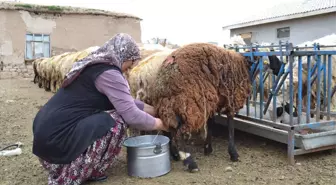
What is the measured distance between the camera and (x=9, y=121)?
5.99m

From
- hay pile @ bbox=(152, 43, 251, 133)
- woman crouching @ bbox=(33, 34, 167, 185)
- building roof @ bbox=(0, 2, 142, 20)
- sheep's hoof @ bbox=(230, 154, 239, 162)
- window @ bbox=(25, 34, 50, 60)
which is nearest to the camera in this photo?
woman crouching @ bbox=(33, 34, 167, 185)

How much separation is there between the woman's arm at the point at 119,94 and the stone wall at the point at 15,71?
16403 mm

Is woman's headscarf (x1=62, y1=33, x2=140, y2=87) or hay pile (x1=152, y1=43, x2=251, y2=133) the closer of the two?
woman's headscarf (x1=62, y1=33, x2=140, y2=87)

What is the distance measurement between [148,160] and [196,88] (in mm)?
814

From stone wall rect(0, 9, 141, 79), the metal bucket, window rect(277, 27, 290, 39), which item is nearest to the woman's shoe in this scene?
the metal bucket

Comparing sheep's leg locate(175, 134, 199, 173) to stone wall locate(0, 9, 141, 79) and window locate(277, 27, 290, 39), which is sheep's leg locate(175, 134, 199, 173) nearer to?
window locate(277, 27, 290, 39)

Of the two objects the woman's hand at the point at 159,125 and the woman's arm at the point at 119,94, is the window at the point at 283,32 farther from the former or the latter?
the woman's arm at the point at 119,94

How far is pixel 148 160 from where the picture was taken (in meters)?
3.04

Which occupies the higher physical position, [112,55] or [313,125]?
[112,55]

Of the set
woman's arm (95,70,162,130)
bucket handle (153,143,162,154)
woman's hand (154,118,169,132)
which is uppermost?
woman's arm (95,70,162,130)

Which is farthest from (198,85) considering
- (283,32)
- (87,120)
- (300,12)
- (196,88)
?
(283,32)

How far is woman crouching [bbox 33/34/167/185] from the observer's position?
9.05ft

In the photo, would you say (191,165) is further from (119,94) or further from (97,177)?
(119,94)

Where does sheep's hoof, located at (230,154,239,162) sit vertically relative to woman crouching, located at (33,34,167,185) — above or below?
below
